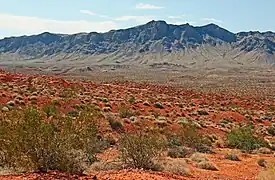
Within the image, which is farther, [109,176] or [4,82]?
[4,82]

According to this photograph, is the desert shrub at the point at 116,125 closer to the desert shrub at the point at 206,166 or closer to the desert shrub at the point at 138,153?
the desert shrub at the point at 206,166

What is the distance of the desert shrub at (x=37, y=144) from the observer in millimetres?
11852

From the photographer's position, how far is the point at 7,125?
505 inches

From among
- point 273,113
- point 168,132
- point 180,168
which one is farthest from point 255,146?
point 273,113

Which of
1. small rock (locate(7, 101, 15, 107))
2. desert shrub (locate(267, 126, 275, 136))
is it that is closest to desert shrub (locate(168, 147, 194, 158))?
small rock (locate(7, 101, 15, 107))

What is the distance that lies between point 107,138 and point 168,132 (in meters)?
5.05

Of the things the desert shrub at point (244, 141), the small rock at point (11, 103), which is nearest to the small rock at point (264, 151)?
the desert shrub at point (244, 141)

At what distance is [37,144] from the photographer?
11844mm

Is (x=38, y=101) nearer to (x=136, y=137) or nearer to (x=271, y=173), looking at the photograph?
(x=136, y=137)

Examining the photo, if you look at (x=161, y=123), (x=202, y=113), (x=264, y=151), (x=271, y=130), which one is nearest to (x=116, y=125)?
(x=161, y=123)

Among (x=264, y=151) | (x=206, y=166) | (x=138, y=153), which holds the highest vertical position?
(x=138, y=153)

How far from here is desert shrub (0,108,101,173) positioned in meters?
11.9

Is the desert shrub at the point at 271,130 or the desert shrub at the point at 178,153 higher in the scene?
the desert shrub at the point at 178,153

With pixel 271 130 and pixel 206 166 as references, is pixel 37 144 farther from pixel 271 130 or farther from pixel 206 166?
pixel 271 130
